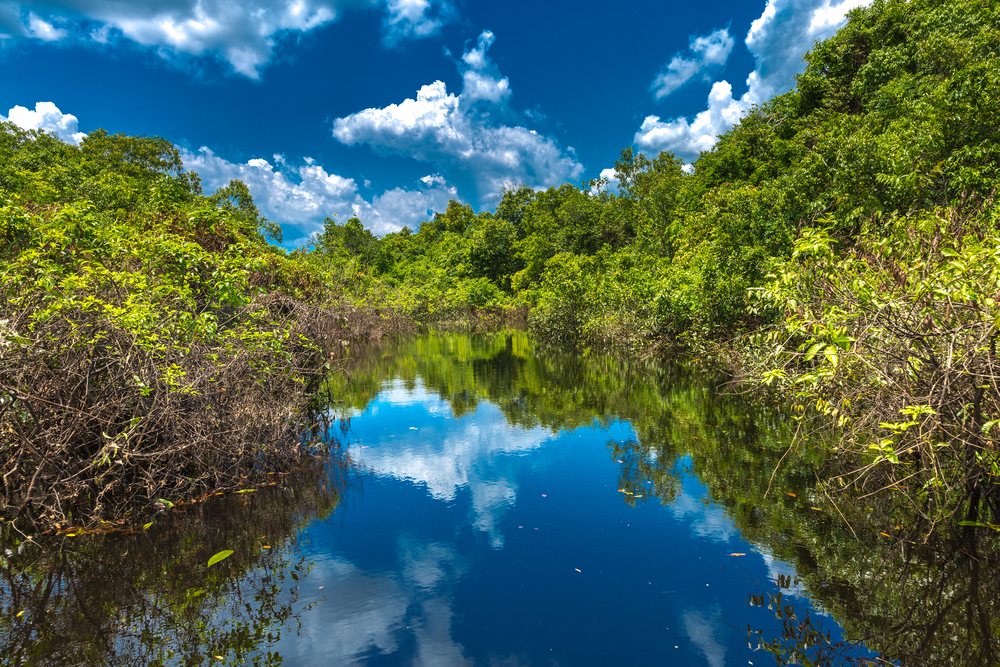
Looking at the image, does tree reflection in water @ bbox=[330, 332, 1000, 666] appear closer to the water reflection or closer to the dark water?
the dark water

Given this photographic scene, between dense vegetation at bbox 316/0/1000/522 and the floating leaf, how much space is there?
6462 millimetres

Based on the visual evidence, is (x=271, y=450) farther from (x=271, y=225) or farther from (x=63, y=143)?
(x=63, y=143)

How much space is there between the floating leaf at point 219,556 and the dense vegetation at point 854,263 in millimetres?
6462

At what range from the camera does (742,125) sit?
4038 cm

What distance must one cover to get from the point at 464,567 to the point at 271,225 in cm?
2070

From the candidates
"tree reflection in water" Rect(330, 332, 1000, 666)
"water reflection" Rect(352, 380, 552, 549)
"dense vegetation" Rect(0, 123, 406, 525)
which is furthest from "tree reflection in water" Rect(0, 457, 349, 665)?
Result: "tree reflection in water" Rect(330, 332, 1000, 666)

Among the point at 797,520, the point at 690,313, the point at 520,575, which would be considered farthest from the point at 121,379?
the point at 690,313

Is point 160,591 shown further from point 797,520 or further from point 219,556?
point 797,520

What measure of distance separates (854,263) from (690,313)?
1124cm

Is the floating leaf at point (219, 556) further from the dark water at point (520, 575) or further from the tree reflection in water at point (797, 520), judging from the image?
the tree reflection in water at point (797, 520)

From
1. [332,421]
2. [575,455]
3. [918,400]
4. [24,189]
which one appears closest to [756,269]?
[575,455]

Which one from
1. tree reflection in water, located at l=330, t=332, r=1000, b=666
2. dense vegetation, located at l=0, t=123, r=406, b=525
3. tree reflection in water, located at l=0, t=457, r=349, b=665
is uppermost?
dense vegetation, located at l=0, t=123, r=406, b=525

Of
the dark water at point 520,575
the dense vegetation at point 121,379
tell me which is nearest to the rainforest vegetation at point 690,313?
the dense vegetation at point 121,379

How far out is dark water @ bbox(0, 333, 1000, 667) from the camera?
4.40m
